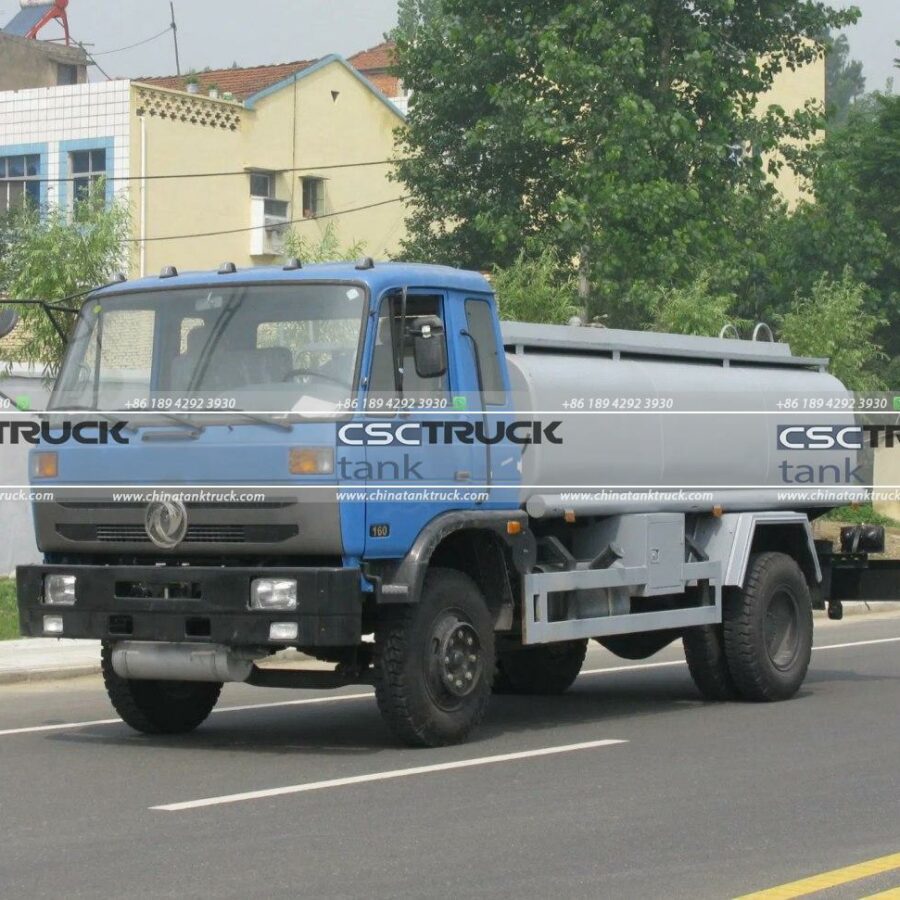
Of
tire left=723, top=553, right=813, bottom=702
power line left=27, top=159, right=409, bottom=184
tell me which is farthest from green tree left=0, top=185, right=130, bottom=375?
power line left=27, top=159, right=409, bottom=184

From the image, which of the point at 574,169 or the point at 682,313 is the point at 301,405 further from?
the point at 574,169

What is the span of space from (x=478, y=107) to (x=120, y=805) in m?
29.9

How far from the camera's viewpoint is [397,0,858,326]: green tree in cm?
3294

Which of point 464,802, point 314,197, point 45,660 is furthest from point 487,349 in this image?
point 314,197

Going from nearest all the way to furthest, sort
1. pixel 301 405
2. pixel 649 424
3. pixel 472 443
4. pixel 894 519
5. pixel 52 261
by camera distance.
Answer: pixel 301 405 < pixel 472 443 < pixel 649 424 < pixel 52 261 < pixel 894 519

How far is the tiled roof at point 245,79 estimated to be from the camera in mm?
43062

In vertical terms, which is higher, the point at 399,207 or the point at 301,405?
Answer: the point at 399,207

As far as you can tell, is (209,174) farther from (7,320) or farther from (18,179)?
(7,320)

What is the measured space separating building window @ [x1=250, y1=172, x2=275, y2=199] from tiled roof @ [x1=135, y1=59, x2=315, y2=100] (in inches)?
81.0

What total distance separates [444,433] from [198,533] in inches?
59.2

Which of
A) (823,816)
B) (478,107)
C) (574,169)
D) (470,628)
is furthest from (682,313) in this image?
(823,816)

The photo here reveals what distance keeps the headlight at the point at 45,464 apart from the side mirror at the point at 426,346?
2.14 meters

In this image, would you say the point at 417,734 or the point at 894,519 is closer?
the point at 417,734

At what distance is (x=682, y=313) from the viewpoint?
29.9m
